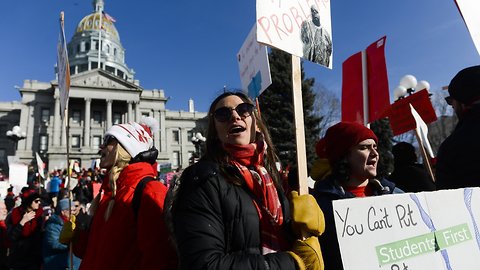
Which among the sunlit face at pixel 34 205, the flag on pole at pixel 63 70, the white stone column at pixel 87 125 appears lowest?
the sunlit face at pixel 34 205

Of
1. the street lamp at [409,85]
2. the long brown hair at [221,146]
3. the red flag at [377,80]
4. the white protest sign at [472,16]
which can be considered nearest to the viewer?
the long brown hair at [221,146]

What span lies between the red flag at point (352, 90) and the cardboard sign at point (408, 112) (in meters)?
0.93

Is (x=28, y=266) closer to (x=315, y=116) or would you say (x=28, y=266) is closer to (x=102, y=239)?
(x=102, y=239)

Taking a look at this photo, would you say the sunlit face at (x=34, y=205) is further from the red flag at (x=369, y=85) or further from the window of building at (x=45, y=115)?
the window of building at (x=45, y=115)

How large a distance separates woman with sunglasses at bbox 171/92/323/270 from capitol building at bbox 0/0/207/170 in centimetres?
4257

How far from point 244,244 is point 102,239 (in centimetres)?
100

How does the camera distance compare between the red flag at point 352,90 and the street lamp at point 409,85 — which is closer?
the red flag at point 352,90

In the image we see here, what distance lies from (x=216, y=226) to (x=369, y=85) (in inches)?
138

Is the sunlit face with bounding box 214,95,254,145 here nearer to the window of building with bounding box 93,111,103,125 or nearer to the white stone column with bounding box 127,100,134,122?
the white stone column with bounding box 127,100,134,122

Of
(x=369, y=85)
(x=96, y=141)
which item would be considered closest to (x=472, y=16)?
(x=369, y=85)

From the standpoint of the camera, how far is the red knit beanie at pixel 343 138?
232 cm

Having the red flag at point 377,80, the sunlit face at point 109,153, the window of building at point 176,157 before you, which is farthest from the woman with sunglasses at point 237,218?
the window of building at point 176,157

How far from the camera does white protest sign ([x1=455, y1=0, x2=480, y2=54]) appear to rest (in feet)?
7.74

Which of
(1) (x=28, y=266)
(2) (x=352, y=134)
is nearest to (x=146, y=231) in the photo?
(2) (x=352, y=134)
